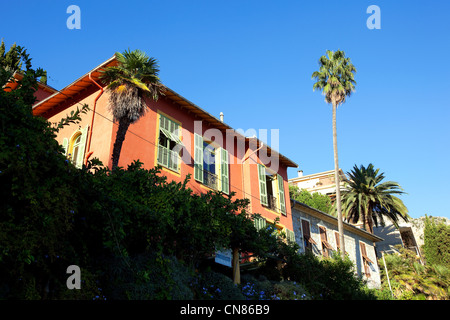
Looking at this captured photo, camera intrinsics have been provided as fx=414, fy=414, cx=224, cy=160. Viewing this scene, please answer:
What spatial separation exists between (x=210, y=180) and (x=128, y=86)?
4975mm

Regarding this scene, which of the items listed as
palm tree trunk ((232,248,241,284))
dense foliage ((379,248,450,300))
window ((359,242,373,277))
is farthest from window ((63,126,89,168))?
Result: dense foliage ((379,248,450,300))

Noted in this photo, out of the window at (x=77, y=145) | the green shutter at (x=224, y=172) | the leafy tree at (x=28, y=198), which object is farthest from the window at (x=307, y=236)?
the leafy tree at (x=28, y=198)

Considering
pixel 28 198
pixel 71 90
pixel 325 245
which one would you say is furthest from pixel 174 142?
pixel 325 245

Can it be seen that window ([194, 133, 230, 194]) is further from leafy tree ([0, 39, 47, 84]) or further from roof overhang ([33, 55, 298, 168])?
leafy tree ([0, 39, 47, 84])

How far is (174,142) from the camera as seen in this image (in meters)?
13.8

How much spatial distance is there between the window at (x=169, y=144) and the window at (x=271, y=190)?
4.79 metres

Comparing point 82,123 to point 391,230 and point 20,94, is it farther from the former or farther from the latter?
point 391,230

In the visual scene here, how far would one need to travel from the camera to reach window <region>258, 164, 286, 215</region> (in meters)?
17.1

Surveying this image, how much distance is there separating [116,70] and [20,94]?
5103 mm

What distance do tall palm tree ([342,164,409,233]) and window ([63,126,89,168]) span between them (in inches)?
827
